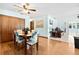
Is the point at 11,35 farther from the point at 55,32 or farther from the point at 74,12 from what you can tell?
the point at 74,12

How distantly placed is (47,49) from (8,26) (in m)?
0.99

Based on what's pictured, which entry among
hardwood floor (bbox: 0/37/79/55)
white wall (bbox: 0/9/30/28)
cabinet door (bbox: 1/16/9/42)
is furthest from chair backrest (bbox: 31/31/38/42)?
cabinet door (bbox: 1/16/9/42)

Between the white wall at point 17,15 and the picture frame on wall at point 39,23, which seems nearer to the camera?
the white wall at point 17,15

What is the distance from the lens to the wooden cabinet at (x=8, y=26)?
7.63 feet

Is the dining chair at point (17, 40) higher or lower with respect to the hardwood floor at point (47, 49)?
higher

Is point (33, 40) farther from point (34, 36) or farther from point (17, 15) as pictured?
point (17, 15)

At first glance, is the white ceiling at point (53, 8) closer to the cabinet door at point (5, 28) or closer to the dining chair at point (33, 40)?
the cabinet door at point (5, 28)

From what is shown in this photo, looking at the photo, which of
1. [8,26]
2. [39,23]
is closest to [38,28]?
[39,23]

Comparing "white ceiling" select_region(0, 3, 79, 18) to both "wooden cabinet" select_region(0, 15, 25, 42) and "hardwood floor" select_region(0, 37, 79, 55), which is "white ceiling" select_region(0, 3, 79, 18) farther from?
"hardwood floor" select_region(0, 37, 79, 55)

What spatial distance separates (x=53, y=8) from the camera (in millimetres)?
2342

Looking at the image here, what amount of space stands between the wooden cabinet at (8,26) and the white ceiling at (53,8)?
22 centimetres

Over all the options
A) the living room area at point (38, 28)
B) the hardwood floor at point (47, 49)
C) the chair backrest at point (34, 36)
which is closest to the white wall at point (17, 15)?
the living room area at point (38, 28)

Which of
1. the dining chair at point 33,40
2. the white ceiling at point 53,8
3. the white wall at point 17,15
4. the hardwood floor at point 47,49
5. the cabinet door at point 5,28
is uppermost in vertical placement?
the white ceiling at point 53,8

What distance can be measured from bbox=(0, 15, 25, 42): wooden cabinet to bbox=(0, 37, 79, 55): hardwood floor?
14cm
